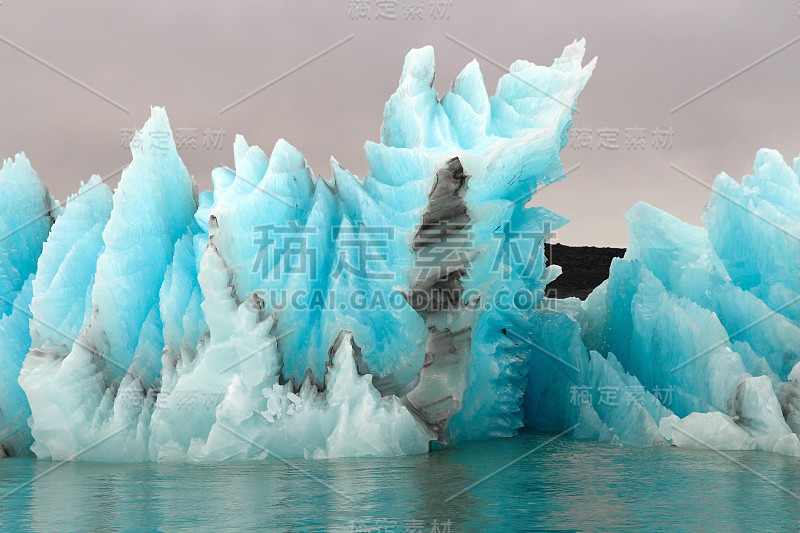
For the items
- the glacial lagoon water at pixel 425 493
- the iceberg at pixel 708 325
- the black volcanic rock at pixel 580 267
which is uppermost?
the black volcanic rock at pixel 580 267

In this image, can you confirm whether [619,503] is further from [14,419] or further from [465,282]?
[14,419]

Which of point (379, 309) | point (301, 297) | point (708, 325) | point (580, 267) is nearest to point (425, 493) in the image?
point (379, 309)

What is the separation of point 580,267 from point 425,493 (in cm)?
3788

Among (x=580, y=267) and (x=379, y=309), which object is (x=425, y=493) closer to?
(x=379, y=309)

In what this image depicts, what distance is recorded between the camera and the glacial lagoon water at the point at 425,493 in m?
7.79

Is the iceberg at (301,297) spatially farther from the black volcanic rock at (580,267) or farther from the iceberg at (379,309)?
the black volcanic rock at (580,267)

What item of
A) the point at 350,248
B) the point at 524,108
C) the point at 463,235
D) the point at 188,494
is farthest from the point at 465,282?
the point at 188,494

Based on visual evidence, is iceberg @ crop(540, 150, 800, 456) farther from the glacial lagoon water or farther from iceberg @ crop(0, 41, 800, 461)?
the glacial lagoon water

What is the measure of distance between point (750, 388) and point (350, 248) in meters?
6.50

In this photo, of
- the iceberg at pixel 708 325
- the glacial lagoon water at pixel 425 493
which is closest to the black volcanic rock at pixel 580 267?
the iceberg at pixel 708 325

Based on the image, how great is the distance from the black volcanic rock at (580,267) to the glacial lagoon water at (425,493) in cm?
3010

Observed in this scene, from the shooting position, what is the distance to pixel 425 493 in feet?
29.6

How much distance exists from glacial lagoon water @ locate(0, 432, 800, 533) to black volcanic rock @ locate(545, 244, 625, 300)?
98.8ft

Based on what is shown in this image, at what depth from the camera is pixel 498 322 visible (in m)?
13.7
